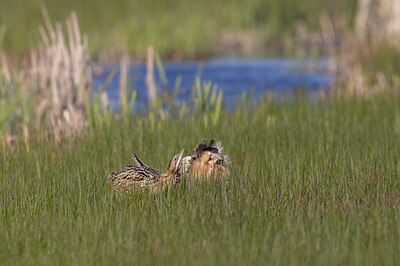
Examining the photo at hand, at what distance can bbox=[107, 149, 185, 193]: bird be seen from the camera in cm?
596

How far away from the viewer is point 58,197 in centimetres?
588

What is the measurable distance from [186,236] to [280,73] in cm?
1519

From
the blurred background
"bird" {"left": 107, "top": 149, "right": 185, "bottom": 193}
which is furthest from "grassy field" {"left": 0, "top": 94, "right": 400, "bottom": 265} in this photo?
the blurred background

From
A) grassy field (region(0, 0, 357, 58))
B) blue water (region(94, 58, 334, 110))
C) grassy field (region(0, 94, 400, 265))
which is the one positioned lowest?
grassy field (region(0, 94, 400, 265))

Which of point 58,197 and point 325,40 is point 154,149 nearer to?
point 58,197

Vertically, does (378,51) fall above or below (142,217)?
above

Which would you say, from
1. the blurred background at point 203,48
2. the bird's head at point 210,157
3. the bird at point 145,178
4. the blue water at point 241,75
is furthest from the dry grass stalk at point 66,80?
the blue water at point 241,75

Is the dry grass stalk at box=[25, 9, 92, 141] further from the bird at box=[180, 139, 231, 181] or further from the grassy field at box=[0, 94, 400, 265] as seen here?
the bird at box=[180, 139, 231, 181]

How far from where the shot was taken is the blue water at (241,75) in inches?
678

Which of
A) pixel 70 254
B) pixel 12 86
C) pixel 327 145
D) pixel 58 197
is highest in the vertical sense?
pixel 12 86

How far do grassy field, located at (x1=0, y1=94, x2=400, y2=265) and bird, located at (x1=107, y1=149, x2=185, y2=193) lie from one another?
0.12 m

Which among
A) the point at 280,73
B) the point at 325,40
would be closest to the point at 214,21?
the point at 325,40

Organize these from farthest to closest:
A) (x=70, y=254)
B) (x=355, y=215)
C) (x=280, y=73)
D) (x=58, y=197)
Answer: (x=280, y=73)
(x=58, y=197)
(x=355, y=215)
(x=70, y=254)

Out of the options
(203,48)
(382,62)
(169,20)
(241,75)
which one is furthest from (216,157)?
(169,20)
